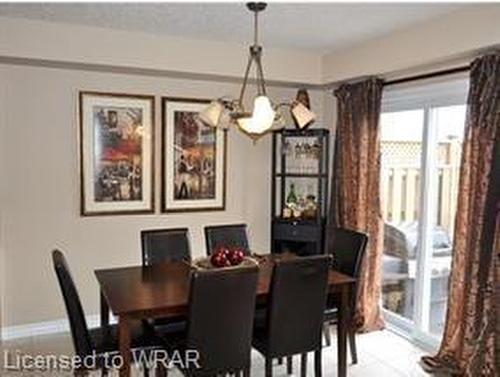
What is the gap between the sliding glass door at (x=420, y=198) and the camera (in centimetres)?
391

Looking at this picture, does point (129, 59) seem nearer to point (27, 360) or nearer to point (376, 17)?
point (376, 17)

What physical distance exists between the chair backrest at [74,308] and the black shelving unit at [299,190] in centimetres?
248

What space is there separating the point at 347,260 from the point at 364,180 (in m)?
0.89

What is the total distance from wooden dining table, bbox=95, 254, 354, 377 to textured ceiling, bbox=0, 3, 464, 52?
1.79 m

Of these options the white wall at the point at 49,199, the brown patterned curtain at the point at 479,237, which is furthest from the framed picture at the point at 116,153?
the brown patterned curtain at the point at 479,237

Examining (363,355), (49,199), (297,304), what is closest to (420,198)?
(363,355)

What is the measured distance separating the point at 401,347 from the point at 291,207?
167 centimetres

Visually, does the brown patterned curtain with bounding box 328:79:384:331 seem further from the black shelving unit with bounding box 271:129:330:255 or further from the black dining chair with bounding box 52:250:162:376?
the black dining chair with bounding box 52:250:162:376

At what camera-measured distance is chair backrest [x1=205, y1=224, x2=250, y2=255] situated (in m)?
3.88

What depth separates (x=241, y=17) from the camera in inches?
137

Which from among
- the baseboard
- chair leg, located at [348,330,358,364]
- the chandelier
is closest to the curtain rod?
the chandelier

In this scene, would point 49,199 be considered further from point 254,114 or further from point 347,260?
point 347,260

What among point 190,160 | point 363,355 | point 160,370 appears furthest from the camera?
point 190,160

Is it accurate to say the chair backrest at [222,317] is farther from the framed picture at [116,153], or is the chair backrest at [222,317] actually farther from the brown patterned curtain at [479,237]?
the framed picture at [116,153]
